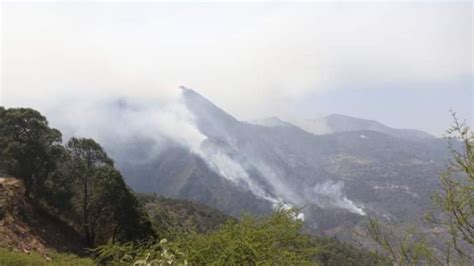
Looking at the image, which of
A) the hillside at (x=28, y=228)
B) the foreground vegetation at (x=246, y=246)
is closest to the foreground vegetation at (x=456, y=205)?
the foreground vegetation at (x=246, y=246)

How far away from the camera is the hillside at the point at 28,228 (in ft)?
129

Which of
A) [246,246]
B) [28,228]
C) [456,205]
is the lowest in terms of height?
[28,228]

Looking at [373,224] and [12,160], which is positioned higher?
[373,224]

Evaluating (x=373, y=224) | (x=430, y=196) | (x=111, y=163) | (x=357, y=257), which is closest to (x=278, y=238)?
(x=373, y=224)

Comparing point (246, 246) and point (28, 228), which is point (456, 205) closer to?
point (246, 246)

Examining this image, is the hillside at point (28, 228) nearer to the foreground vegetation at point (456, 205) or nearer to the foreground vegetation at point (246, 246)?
the foreground vegetation at point (246, 246)

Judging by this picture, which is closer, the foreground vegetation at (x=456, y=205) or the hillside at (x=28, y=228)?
the foreground vegetation at (x=456, y=205)

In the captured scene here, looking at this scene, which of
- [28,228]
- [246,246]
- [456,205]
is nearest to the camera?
[456,205]

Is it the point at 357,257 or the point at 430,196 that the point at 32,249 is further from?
the point at 357,257

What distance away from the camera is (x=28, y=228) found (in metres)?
42.7

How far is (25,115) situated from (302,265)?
4229 cm

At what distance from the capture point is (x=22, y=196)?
46906 millimetres

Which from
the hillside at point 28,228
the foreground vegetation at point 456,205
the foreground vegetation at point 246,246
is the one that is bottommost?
the hillside at point 28,228

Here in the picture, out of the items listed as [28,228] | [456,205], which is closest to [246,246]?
[456,205]
